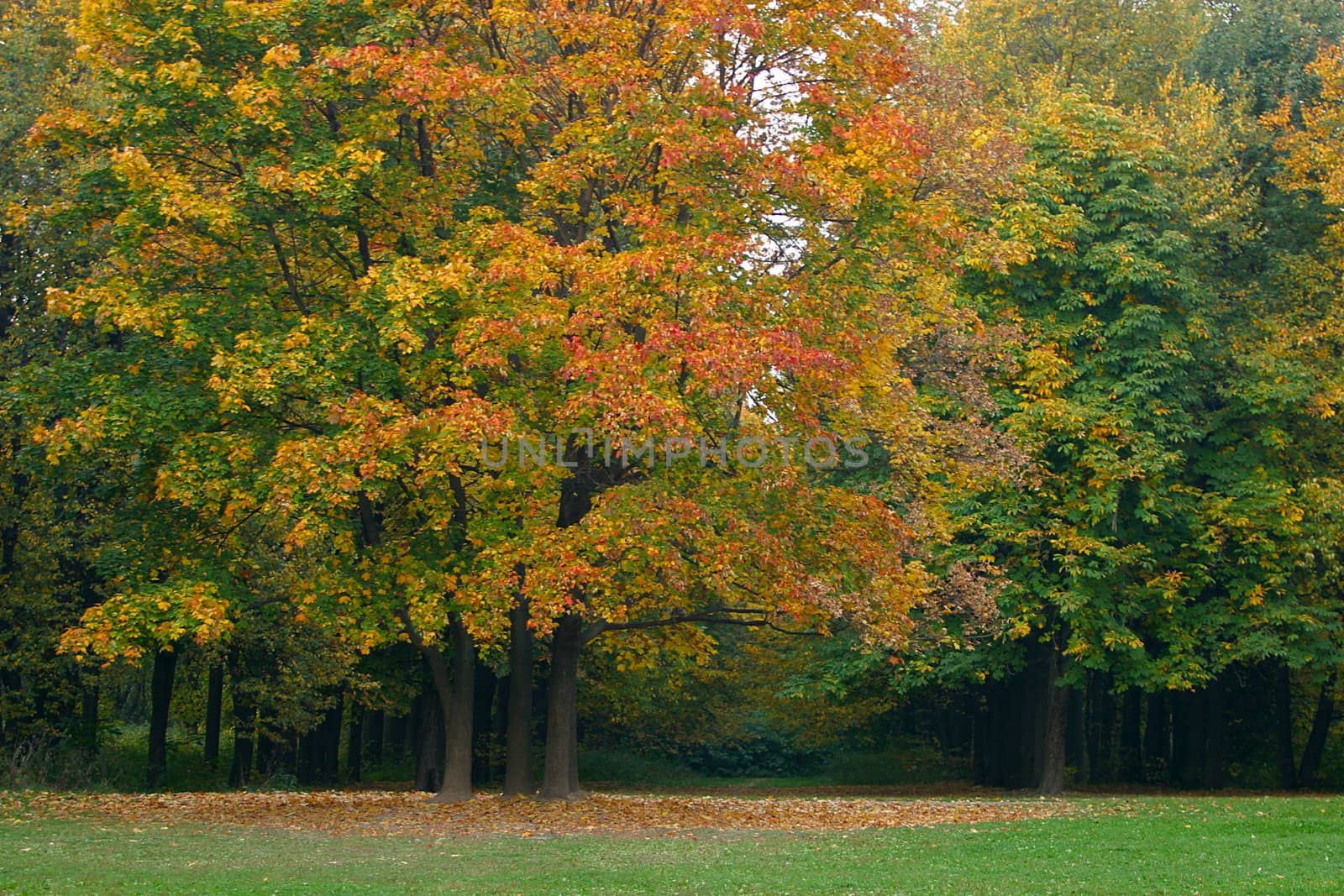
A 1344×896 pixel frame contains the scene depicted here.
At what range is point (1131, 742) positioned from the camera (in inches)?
1468

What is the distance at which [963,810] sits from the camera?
2398 cm

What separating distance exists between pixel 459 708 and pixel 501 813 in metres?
2.52

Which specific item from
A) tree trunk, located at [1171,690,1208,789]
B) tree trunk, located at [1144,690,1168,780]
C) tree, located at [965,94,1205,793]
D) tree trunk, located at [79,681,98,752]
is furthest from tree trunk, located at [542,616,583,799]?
tree trunk, located at [1144,690,1168,780]

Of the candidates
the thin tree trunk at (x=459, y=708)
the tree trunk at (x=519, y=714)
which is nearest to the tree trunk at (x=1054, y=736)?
the tree trunk at (x=519, y=714)

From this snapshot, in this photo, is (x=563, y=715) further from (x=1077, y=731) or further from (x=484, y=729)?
(x=1077, y=731)

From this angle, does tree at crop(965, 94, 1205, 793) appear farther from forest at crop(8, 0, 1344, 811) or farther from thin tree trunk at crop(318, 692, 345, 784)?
thin tree trunk at crop(318, 692, 345, 784)

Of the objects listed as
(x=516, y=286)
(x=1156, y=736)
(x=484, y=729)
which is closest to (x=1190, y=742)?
(x=1156, y=736)

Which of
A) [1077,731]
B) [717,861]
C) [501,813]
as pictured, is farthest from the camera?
[1077,731]

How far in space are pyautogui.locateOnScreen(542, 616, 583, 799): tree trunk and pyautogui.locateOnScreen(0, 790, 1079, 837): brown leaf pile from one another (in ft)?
1.48

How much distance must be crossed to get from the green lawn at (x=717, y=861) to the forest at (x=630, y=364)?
3170 mm

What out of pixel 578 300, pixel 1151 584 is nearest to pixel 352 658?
pixel 578 300

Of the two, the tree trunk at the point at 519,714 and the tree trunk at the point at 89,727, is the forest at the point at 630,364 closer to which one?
the tree trunk at the point at 519,714

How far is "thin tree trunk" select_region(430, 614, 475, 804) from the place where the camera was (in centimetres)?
2322

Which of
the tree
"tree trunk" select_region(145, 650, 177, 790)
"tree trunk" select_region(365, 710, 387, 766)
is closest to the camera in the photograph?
the tree
